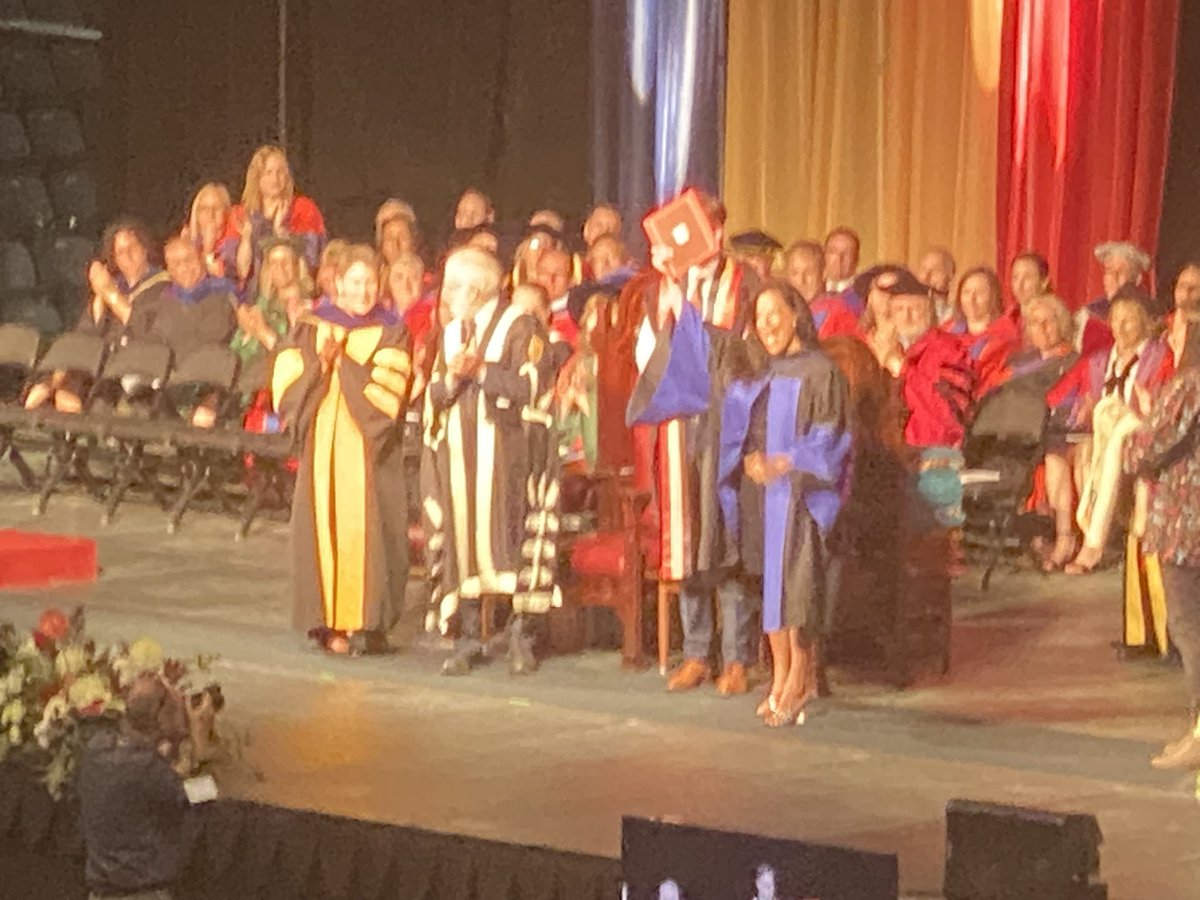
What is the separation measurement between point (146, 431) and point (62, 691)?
4.26m

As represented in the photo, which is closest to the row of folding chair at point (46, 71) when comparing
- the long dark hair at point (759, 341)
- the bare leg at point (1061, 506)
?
the bare leg at point (1061, 506)

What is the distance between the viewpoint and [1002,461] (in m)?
9.67

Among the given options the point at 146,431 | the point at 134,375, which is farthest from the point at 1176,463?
the point at 134,375

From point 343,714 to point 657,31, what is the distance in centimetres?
610

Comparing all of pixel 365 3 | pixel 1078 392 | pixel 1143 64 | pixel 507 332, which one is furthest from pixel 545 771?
pixel 365 3

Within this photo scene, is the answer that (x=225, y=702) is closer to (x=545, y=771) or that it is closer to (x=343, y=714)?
(x=343, y=714)

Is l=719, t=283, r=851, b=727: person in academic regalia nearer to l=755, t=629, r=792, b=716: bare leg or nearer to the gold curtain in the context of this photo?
l=755, t=629, r=792, b=716: bare leg

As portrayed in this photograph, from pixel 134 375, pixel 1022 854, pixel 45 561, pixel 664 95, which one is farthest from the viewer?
pixel 664 95

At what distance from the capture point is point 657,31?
40.9 feet

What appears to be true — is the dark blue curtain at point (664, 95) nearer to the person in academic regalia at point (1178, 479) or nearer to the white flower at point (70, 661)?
the person in academic regalia at point (1178, 479)

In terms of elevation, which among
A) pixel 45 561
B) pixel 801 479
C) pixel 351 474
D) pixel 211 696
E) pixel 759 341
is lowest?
pixel 45 561

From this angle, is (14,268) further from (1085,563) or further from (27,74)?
(1085,563)

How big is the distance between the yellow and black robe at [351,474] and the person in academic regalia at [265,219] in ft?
10.1

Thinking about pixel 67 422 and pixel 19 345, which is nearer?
pixel 67 422
